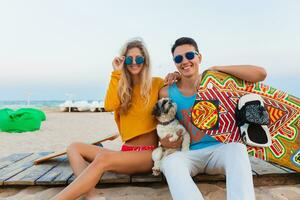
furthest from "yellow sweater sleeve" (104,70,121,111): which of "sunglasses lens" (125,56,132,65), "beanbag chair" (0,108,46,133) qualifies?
"beanbag chair" (0,108,46,133)

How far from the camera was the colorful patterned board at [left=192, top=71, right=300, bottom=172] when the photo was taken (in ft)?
9.44

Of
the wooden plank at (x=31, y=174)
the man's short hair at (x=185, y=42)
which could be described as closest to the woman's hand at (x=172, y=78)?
the man's short hair at (x=185, y=42)

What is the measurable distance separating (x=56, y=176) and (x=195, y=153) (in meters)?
1.49

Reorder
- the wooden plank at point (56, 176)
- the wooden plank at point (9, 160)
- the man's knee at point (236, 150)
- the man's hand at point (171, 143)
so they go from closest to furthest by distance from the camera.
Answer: the man's knee at point (236, 150)
the man's hand at point (171, 143)
the wooden plank at point (56, 176)
the wooden plank at point (9, 160)

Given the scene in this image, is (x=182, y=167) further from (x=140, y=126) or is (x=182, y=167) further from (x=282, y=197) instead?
(x=282, y=197)

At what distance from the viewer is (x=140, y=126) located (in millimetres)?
2881

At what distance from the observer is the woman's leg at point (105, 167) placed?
2.31 m

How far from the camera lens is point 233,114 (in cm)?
299

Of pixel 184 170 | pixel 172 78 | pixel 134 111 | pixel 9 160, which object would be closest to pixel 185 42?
pixel 172 78

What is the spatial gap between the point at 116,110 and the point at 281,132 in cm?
168

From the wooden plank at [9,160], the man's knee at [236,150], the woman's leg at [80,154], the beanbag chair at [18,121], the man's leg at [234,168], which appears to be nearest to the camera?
the man's leg at [234,168]

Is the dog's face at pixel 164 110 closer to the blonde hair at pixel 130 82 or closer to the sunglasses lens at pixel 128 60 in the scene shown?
the blonde hair at pixel 130 82

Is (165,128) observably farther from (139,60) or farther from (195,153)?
→ (139,60)

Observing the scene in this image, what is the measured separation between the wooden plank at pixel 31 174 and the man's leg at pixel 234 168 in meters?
1.80
